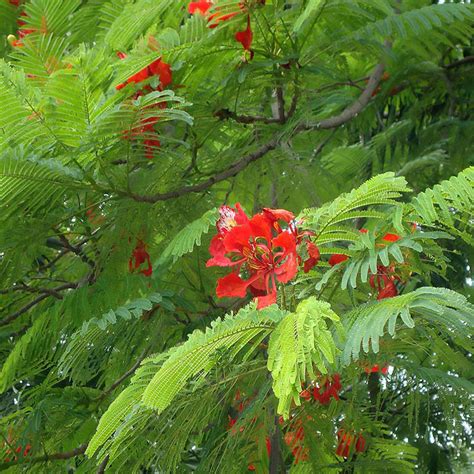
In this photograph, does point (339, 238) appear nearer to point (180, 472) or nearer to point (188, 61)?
point (188, 61)

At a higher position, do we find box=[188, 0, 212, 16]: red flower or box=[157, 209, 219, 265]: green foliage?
box=[188, 0, 212, 16]: red flower

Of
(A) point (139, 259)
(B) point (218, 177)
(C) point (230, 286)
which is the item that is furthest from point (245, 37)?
(C) point (230, 286)

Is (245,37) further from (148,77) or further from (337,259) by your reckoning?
(337,259)

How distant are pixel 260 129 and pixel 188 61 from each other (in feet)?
1.80

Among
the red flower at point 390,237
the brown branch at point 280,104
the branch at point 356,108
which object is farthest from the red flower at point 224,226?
the branch at point 356,108

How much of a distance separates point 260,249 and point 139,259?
47.6 inches

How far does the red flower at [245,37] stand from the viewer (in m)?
2.92

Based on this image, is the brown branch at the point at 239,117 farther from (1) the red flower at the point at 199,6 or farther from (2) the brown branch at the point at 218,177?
(1) the red flower at the point at 199,6

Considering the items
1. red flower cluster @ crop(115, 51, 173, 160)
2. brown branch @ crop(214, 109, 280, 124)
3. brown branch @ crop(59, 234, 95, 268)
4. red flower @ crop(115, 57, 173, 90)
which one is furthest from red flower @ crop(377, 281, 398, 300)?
brown branch @ crop(59, 234, 95, 268)

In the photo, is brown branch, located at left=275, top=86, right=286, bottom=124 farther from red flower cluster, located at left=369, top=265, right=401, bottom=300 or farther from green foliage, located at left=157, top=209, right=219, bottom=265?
red flower cluster, located at left=369, top=265, right=401, bottom=300

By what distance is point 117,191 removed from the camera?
278 centimetres

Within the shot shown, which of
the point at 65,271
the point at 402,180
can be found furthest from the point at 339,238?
the point at 65,271

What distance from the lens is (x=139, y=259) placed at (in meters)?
3.34

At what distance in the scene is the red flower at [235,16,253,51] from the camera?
9.57 feet
